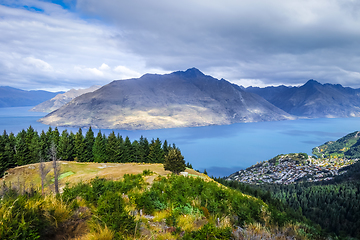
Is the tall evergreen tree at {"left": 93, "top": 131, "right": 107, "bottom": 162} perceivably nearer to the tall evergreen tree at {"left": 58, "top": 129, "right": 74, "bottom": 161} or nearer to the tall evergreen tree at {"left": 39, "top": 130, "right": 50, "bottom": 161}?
the tall evergreen tree at {"left": 58, "top": 129, "right": 74, "bottom": 161}

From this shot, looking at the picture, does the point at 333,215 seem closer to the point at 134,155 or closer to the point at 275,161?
the point at 134,155

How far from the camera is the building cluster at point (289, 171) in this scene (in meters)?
146

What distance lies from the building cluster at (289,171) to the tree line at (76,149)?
9291cm

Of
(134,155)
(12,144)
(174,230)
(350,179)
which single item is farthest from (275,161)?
(174,230)

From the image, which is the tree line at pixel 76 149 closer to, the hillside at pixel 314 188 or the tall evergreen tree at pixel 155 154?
the tall evergreen tree at pixel 155 154

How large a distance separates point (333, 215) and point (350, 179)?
69715 millimetres

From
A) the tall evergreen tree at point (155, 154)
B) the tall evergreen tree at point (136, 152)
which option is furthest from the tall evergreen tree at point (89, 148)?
the tall evergreen tree at point (155, 154)

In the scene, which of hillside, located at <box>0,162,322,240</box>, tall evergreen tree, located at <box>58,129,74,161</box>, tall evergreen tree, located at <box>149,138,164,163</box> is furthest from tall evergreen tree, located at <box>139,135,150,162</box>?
hillside, located at <box>0,162,322,240</box>

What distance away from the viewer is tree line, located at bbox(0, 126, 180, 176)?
167 ft

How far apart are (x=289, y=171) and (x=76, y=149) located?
549 ft

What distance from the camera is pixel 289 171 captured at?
166 metres

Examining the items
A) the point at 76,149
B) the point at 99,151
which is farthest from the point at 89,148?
the point at 99,151

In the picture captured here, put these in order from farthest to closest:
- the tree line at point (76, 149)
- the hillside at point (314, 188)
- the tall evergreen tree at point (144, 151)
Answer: the hillside at point (314, 188) → the tall evergreen tree at point (144, 151) → the tree line at point (76, 149)

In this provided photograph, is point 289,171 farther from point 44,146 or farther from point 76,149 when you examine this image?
point 44,146
